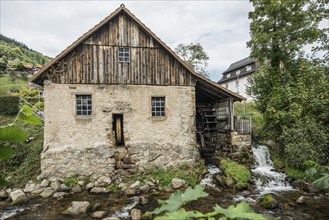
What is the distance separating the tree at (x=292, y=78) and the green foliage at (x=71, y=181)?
1047cm

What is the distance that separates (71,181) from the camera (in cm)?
950

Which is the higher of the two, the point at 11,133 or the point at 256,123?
the point at 11,133

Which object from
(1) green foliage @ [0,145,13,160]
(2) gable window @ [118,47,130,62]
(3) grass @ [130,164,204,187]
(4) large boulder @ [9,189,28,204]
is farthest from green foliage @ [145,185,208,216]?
(2) gable window @ [118,47,130,62]

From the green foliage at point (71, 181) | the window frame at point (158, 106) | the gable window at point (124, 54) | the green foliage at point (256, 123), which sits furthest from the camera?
the green foliage at point (256, 123)

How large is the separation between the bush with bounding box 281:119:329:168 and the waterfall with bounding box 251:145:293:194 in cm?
104

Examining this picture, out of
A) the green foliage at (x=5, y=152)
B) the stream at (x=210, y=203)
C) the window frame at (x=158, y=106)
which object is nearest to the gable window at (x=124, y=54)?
the window frame at (x=158, y=106)

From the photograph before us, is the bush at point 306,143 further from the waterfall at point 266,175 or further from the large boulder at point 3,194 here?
the large boulder at point 3,194

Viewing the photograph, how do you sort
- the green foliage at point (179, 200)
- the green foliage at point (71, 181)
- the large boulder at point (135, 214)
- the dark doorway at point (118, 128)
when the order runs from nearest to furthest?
the green foliage at point (179, 200), the large boulder at point (135, 214), the green foliage at point (71, 181), the dark doorway at point (118, 128)

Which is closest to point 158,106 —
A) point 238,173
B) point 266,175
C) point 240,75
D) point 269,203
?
point 238,173

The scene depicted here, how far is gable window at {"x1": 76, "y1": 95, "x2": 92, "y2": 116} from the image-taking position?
32.9ft

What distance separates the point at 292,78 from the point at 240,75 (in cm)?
1995

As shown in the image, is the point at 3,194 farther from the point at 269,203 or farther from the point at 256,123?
the point at 256,123

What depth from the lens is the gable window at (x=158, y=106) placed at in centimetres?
1079

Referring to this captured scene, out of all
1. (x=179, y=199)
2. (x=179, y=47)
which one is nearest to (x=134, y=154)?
(x=179, y=199)
